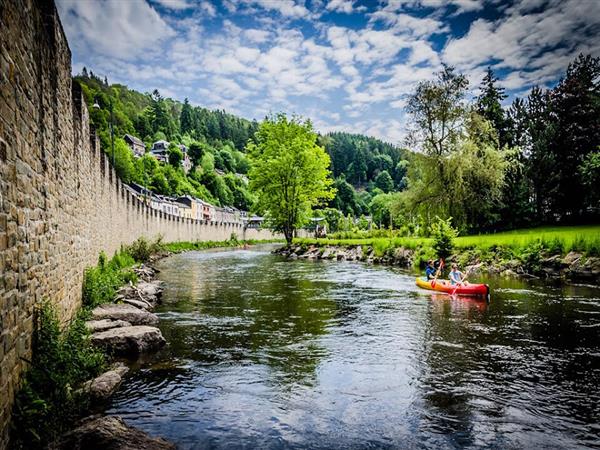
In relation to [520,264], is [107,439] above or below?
below

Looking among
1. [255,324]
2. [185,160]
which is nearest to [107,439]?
[255,324]

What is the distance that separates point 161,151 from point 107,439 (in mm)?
111796

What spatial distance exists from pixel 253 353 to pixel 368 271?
15.7 metres

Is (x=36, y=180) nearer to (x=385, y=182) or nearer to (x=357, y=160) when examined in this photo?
(x=385, y=182)

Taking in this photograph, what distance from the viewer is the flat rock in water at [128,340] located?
7.39 metres

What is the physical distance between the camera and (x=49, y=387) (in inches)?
187

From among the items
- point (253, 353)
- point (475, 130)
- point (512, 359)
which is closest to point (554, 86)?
point (475, 130)

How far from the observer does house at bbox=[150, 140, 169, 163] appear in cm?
10581

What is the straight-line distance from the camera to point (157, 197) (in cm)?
7419

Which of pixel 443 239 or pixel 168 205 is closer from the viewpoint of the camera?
pixel 443 239

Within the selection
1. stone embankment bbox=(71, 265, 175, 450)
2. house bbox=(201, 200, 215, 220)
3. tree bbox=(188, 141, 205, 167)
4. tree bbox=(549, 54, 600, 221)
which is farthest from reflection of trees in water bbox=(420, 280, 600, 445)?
tree bbox=(188, 141, 205, 167)

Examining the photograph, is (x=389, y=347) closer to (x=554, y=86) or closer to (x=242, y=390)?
(x=242, y=390)

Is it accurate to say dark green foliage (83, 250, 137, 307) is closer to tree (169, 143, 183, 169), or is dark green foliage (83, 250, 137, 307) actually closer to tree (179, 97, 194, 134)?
tree (169, 143, 183, 169)

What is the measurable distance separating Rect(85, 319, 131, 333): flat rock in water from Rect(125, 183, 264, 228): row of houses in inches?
2227
